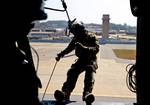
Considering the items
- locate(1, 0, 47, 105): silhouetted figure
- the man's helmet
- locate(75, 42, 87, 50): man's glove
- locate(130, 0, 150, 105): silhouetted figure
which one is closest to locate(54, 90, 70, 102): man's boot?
locate(75, 42, 87, 50): man's glove

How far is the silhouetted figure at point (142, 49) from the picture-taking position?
16.5 feet

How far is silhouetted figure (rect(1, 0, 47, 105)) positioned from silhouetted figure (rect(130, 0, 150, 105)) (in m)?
4.04

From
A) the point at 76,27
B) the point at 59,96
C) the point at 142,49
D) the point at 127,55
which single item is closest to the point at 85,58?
the point at 76,27

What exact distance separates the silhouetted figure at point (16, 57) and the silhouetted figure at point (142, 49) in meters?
4.04

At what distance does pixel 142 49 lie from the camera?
5340 mm

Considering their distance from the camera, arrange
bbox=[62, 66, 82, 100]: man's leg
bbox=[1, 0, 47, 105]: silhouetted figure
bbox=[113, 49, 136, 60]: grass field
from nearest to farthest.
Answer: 1. bbox=[1, 0, 47, 105]: silhouetted figure
2. bbox=[62, 66, 82, 100]: man's leg
3. bbox=[113, 49, 136, 60]: grass field

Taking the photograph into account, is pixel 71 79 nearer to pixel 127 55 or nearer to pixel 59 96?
pixel 59 96

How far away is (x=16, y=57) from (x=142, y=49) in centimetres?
447

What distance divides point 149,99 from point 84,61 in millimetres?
3303

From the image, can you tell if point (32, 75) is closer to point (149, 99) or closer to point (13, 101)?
point (13, 101)

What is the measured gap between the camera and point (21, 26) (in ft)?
3.23

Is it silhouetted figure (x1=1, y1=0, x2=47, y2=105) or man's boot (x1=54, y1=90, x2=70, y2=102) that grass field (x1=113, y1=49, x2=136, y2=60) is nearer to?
man's boot (x1=54, y1=90, x2=70, y2=102)

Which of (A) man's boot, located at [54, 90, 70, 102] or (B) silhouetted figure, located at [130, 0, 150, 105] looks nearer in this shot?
(B) silhouetted figure, located at [130, 0, 150, 105]

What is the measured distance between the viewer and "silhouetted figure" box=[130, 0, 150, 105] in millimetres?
5041
